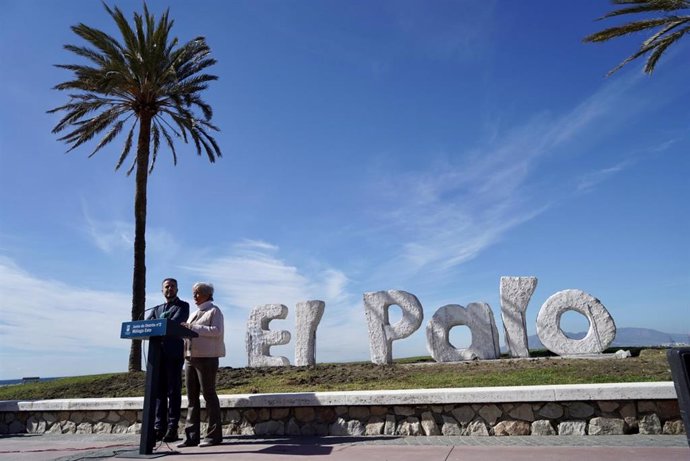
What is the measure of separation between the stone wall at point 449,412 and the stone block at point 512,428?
1cm

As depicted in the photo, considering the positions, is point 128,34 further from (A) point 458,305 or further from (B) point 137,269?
(A) point 458,305

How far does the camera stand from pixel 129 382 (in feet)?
38.5

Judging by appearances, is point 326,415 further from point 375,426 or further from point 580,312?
point 580,312

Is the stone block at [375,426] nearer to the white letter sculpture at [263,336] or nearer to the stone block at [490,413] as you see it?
the stone block at [490,413]

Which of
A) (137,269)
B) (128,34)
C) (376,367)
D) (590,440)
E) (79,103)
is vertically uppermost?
(128,34)

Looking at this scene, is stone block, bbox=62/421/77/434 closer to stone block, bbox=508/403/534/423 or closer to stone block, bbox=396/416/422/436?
stone block, bbox=396/416/422/436

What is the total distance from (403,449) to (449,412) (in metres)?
1.19

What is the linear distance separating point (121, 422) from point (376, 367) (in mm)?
5400

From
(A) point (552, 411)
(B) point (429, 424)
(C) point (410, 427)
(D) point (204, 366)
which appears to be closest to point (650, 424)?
(A) point (552, 411)

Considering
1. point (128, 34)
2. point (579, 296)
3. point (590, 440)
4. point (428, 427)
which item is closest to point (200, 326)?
point (428, 427)

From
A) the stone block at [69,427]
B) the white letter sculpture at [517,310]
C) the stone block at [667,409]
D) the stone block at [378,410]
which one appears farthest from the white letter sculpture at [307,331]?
the stone block at [667,409]

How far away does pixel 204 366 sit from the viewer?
6.21 m

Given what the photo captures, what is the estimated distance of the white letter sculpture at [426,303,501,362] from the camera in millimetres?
11781

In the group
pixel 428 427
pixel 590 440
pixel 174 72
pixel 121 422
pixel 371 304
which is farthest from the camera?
pixel 174 72
